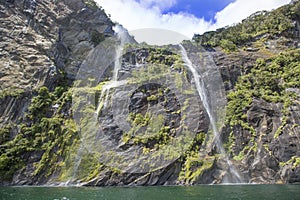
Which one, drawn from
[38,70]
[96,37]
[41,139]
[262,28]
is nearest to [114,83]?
[38,70]

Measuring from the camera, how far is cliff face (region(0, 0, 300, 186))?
35156mm

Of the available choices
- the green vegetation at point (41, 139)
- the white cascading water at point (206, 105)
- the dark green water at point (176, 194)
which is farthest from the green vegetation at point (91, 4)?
the dark green water at point (176, 194)

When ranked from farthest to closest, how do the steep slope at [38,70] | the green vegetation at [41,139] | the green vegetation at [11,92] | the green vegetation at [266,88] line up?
the green vegetation at [11,92] → the steep slope at [38,70] → the green vegetation at [266,88] → the green vegetation at [41,139]

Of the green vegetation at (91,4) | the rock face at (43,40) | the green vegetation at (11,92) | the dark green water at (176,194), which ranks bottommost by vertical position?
the dark green water at (176,194)

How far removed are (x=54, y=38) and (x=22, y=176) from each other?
2535cm

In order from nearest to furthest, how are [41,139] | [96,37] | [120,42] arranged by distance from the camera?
[41,139] < [96,37] < [120,42]

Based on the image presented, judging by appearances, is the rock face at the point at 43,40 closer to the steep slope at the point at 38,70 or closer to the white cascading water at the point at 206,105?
the steep slope at the point at 38,70

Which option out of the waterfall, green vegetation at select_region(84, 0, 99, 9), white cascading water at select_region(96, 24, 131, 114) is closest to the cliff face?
white cascading water at select_region(96, 24, 131, 114)

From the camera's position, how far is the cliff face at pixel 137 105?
35156 mm

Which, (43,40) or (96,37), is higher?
(96,37)

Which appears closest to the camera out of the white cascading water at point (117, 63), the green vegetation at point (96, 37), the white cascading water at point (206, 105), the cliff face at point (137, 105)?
the white cascading water at point (206, 105)

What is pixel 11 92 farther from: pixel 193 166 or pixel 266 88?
pixel 266 88

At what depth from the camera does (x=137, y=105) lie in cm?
4181

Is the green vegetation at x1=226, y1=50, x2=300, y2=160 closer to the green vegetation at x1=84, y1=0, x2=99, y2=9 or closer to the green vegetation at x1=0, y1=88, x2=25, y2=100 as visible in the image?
the green vegetation at x1=0, y1=88, x2=25, y2=100
